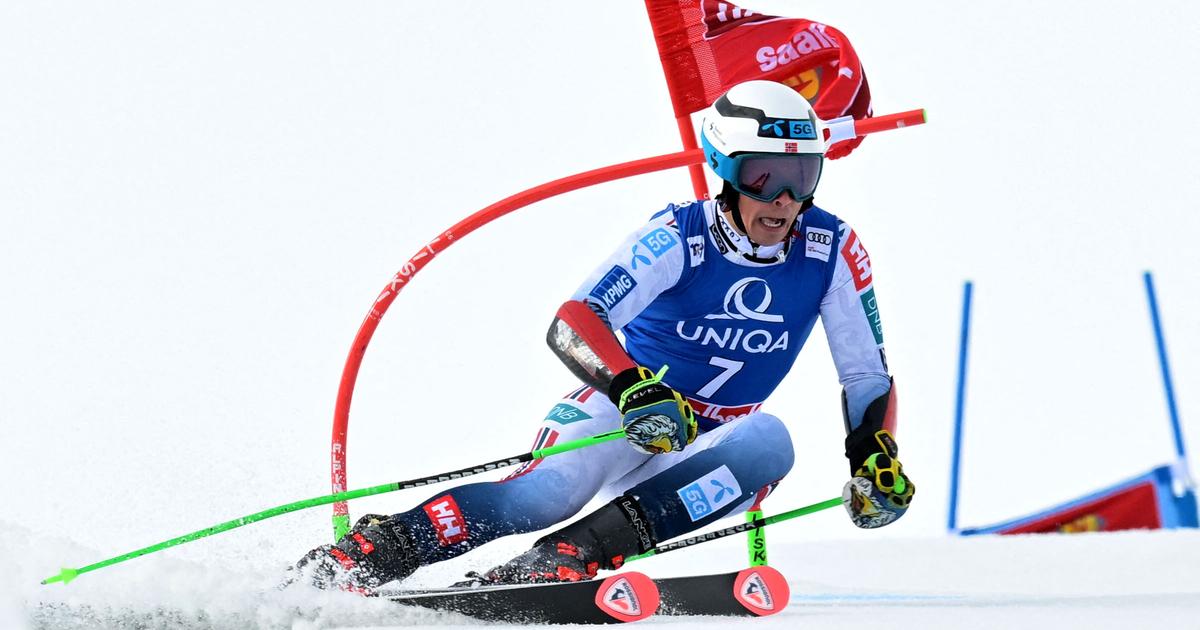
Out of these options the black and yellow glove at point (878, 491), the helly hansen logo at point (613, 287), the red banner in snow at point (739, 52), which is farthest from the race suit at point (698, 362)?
the red banner in snow at point (739, 52)

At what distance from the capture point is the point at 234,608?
10.6ft

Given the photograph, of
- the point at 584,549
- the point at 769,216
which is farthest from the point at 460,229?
the point at 584,549

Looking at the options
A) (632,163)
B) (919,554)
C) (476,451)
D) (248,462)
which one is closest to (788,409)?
(919,554)

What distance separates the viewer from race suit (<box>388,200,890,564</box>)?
3818 mm

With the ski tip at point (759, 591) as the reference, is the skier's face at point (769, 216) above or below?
above

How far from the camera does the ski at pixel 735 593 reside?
3.57 metres

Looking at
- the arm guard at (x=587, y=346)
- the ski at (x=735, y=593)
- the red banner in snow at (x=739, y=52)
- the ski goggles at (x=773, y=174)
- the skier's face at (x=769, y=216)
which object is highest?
the red banner in snow at (x=739, y=52)

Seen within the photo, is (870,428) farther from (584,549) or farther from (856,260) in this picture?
(584,549)

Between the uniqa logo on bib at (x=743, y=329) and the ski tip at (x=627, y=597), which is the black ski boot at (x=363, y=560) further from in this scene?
the uniqa logo on bib at (x=743, y=329)

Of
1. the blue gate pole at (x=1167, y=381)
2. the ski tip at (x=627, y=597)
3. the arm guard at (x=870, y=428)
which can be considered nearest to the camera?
the ski tip at (x=627, y=597)

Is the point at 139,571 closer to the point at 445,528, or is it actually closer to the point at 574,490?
the point at 445,528

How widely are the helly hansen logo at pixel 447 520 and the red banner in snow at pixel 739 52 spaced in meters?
2.22

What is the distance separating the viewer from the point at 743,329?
4.16 metres

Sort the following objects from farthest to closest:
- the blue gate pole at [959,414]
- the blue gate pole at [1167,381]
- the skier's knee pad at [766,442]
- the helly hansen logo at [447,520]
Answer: the blue gate pole at [959,414], the blue gate pole at [1167,381], the skier's knee pad at [766,442], the helly hansen logo at [447,520]
